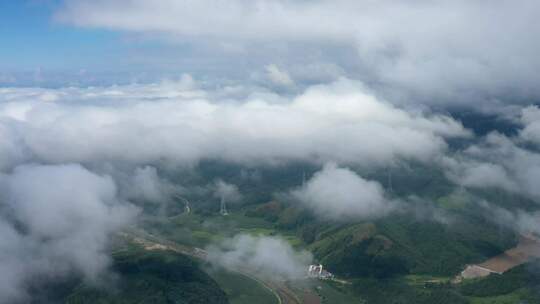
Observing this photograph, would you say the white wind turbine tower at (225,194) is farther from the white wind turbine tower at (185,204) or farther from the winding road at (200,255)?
the winding road at (200,255)

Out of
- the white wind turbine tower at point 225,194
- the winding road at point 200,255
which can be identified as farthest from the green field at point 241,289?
the white wind turbine tower at point 225,194

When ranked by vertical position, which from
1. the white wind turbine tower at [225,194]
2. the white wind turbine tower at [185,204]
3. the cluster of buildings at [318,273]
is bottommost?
the cluster of buildings at [318,273]

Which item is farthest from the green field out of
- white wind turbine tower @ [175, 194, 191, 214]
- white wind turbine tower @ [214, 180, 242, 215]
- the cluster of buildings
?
white wind turbine tower @ [175, 194, 191, 214]

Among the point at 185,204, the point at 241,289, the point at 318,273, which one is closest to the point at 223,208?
the point at 185,204

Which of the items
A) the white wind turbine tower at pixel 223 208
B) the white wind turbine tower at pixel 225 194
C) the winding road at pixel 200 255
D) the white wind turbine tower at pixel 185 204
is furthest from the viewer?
the white wind turbine tower at pixel 225 194

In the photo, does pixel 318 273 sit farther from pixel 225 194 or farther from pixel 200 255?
pixel 225 194

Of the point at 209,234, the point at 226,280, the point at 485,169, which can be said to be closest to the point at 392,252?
the point at 226,280

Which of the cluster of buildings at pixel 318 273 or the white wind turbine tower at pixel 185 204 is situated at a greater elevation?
the white wind turbine tower at pixel 185 204

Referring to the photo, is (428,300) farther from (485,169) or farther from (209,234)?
(485,169)

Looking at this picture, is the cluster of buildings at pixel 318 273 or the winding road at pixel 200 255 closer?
the winding road at pixel 200 255

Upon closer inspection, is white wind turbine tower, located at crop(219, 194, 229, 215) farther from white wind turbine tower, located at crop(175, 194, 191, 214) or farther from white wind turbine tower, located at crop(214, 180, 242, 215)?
white wind turbine tower, located at crop(175, 194, 191, 214)

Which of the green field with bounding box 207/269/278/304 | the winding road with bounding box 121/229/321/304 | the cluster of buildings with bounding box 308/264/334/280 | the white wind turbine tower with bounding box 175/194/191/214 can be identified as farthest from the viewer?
the white wind turbine tower with bounding box 175/194/191/214
